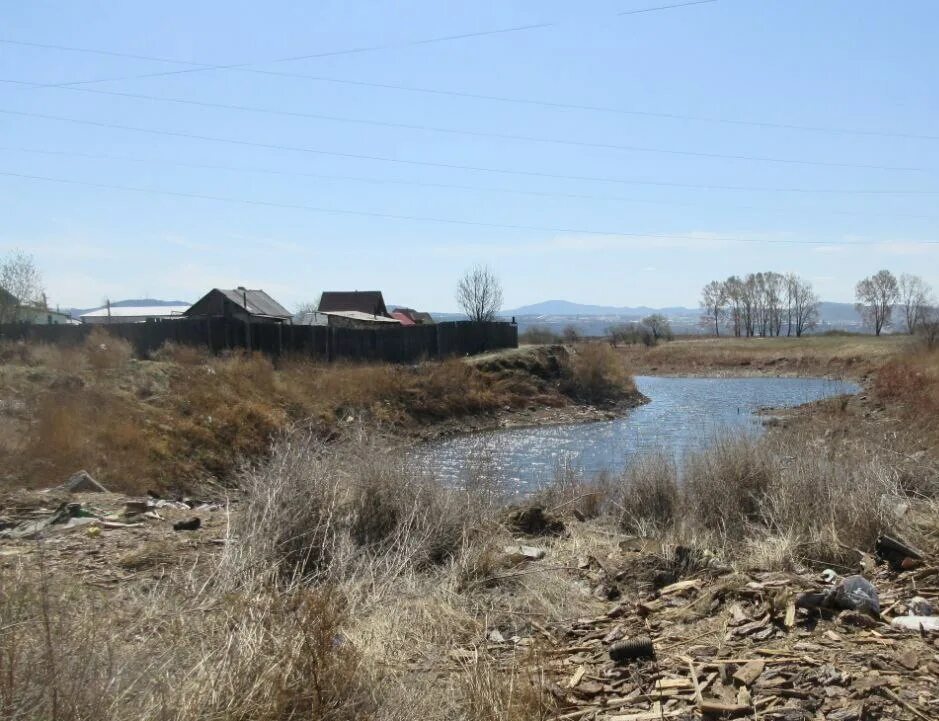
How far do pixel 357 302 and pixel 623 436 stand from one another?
4309cm

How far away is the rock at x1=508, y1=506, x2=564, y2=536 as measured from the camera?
10.6 meters

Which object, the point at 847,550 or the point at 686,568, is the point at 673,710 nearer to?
the point at 686,568

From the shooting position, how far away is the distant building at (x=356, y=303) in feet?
223

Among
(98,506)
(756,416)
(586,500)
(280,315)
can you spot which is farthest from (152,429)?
(280,315)

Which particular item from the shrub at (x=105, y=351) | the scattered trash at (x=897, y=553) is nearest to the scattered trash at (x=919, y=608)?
the scattered trash at (x=897, y=553)

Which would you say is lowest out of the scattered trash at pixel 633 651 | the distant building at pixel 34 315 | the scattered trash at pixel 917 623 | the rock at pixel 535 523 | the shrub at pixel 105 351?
the rock at pixel 535 523

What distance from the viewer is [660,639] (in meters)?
5.81

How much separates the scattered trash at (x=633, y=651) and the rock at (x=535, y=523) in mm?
4974

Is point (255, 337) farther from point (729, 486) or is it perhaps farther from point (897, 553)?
point (897, 553)

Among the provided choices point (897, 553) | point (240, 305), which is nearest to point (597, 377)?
point (240, 305)

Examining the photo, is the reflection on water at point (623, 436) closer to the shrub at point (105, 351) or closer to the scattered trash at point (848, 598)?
the scattered trash at point (848, 598)

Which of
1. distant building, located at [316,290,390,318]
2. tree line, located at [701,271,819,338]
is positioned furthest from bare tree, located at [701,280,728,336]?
distant building, located at [316,290,390,318]

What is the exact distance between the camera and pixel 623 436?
2819cm

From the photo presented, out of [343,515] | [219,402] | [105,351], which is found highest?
[105,351]
